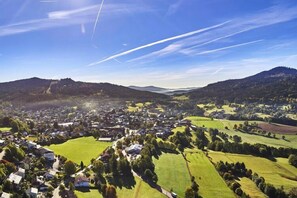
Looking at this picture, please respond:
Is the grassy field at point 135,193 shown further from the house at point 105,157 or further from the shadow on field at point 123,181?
the house at point 105,157

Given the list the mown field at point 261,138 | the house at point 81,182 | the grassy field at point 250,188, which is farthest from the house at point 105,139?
the mown field at point 261,138

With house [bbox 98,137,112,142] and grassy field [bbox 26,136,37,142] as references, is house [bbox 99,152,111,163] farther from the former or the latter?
grassy field [bbox 26,136,37,142]

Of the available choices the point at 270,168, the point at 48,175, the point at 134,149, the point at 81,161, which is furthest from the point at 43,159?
the point at 270,168

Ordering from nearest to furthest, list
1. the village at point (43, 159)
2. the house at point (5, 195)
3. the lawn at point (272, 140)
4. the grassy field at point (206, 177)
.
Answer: the house at point (5, 195) → the village at point (43, 159) → the grassy field at point (206, 177) → the lawn at point (272, 140)

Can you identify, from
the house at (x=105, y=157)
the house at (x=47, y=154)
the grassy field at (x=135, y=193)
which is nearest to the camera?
the grassy field at (x=135, y=193)

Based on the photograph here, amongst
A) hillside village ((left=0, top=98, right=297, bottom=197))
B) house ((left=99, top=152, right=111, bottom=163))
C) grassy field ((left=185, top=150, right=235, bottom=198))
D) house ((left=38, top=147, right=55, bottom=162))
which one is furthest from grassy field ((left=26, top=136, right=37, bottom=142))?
grassy field ((left=185, top=150, right=235, bottom=198))

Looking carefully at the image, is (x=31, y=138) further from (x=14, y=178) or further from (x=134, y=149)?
(x=14, y=178)
